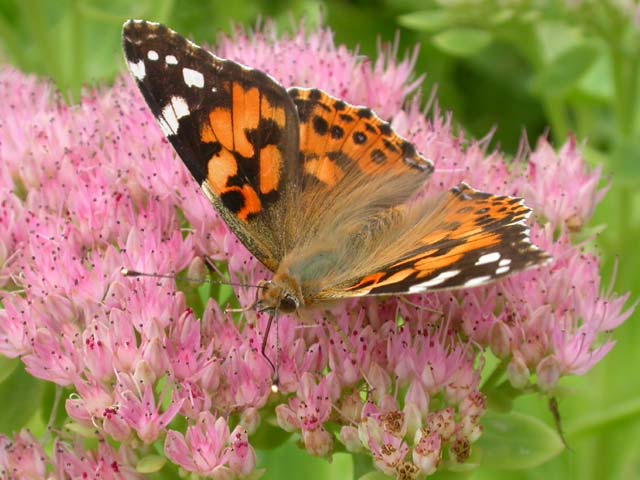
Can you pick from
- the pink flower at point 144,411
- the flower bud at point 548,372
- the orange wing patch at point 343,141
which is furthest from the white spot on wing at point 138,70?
the flower bud at point 548,372

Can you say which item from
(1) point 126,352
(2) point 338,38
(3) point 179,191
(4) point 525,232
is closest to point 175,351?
(1) point 126,352

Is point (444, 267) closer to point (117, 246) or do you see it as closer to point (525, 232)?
point (525, 232)

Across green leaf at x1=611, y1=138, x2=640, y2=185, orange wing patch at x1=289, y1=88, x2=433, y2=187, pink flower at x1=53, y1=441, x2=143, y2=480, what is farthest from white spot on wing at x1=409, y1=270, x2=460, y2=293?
green leaf at x1=611, y1=138, x2=640, y2=185

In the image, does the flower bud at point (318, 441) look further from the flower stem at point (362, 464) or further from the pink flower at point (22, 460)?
the pink flower at point (22, 460)

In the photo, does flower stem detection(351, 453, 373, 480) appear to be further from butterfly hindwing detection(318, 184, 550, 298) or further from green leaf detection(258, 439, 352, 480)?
green leaf detection(258, 439, 352, 480)

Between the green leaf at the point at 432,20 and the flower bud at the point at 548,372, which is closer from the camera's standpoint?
the flower bud at the point at 548,372
